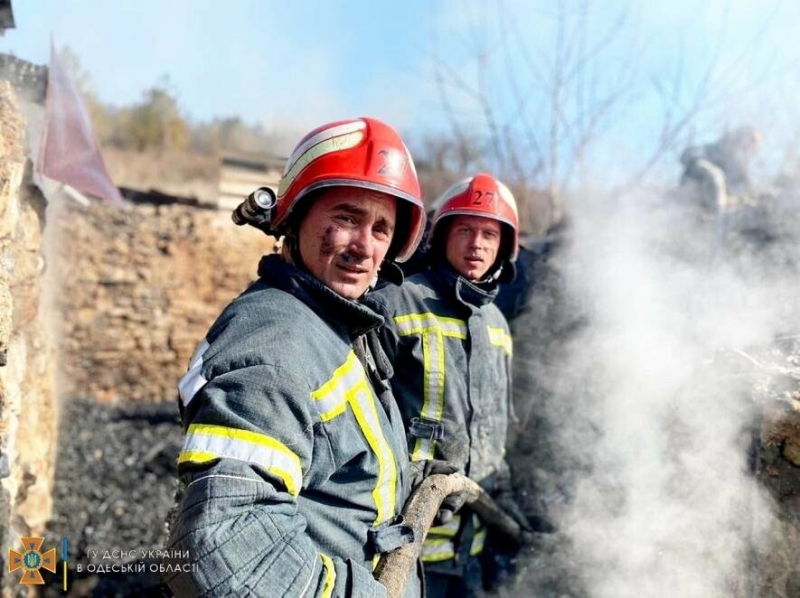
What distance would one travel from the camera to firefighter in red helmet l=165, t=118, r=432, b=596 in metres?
1.28

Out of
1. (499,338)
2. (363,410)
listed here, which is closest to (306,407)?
(363,410)

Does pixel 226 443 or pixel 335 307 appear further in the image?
pixel 335 307

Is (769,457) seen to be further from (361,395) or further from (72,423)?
(72,423)

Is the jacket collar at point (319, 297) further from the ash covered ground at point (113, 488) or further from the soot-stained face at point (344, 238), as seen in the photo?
the ash covered ground at point (113, 488)

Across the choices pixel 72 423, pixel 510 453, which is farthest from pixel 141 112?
pixel 510 453

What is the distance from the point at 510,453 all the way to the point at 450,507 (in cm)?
159

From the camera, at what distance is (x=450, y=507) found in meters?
2.59

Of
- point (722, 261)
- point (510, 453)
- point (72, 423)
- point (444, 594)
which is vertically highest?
point (722, 261)

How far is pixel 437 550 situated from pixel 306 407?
180 centimetres

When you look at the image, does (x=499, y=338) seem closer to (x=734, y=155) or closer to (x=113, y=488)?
(x=113, y=488)

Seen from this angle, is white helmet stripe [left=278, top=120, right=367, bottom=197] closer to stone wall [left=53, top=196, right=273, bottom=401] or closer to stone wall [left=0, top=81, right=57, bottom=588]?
stone wall [left=0, top=81, right=57, bottom=588]

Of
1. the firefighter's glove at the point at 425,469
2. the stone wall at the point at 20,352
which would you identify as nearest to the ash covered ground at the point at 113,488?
the stone wall at the point at 20,352

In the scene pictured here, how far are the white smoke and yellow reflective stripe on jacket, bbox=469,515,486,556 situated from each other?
0.50m

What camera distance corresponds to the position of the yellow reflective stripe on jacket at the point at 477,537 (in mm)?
3006
